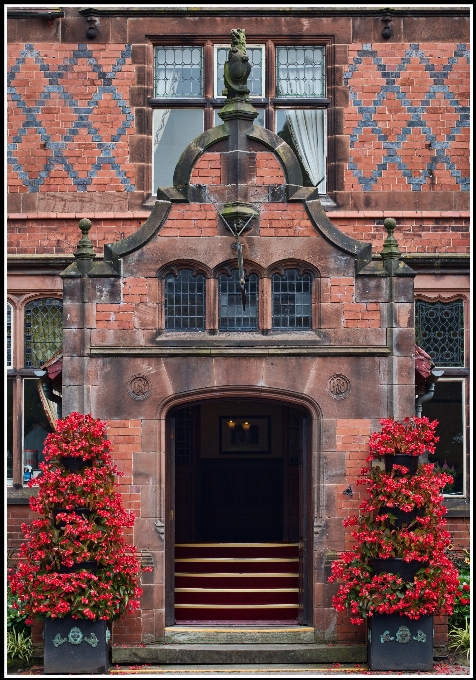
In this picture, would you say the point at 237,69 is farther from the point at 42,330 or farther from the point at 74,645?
the point at 74,645

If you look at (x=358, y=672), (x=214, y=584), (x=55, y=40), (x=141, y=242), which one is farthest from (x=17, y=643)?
(x=55, y=40)

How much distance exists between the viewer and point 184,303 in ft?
47.0

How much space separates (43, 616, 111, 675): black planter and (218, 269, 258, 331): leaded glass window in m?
3.81

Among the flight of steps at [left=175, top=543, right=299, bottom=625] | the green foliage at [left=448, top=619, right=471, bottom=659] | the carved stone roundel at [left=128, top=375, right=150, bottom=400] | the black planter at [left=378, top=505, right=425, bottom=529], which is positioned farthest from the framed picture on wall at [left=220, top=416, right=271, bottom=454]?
the black planter at [left=378, top=505, right=425, bottom=529]

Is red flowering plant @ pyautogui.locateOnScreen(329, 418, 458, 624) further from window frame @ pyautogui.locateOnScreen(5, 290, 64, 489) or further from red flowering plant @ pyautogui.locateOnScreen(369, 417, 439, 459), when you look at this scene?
window frame @ pyautogui.locateOnScreen(5, 290, 64, 489)

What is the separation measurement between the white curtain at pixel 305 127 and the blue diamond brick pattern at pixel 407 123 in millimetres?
506

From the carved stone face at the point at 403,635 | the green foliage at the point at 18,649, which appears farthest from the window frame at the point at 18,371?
the carved stone face at the point at 403,635

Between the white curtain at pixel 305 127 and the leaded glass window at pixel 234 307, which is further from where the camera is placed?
the white curtain at pixel 305 127

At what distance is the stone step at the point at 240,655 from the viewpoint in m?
13.8

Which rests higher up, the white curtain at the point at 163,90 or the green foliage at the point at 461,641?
the white curtain at the point at 163,90

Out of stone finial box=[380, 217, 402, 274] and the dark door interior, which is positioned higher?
stone finial box=[380, 217, 402, 274]

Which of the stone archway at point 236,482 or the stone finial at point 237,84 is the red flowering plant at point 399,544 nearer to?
the stone archway at point 236,482

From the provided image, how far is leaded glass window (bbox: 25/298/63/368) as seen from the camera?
1781 centimetres

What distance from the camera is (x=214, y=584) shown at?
1509 centimetres
